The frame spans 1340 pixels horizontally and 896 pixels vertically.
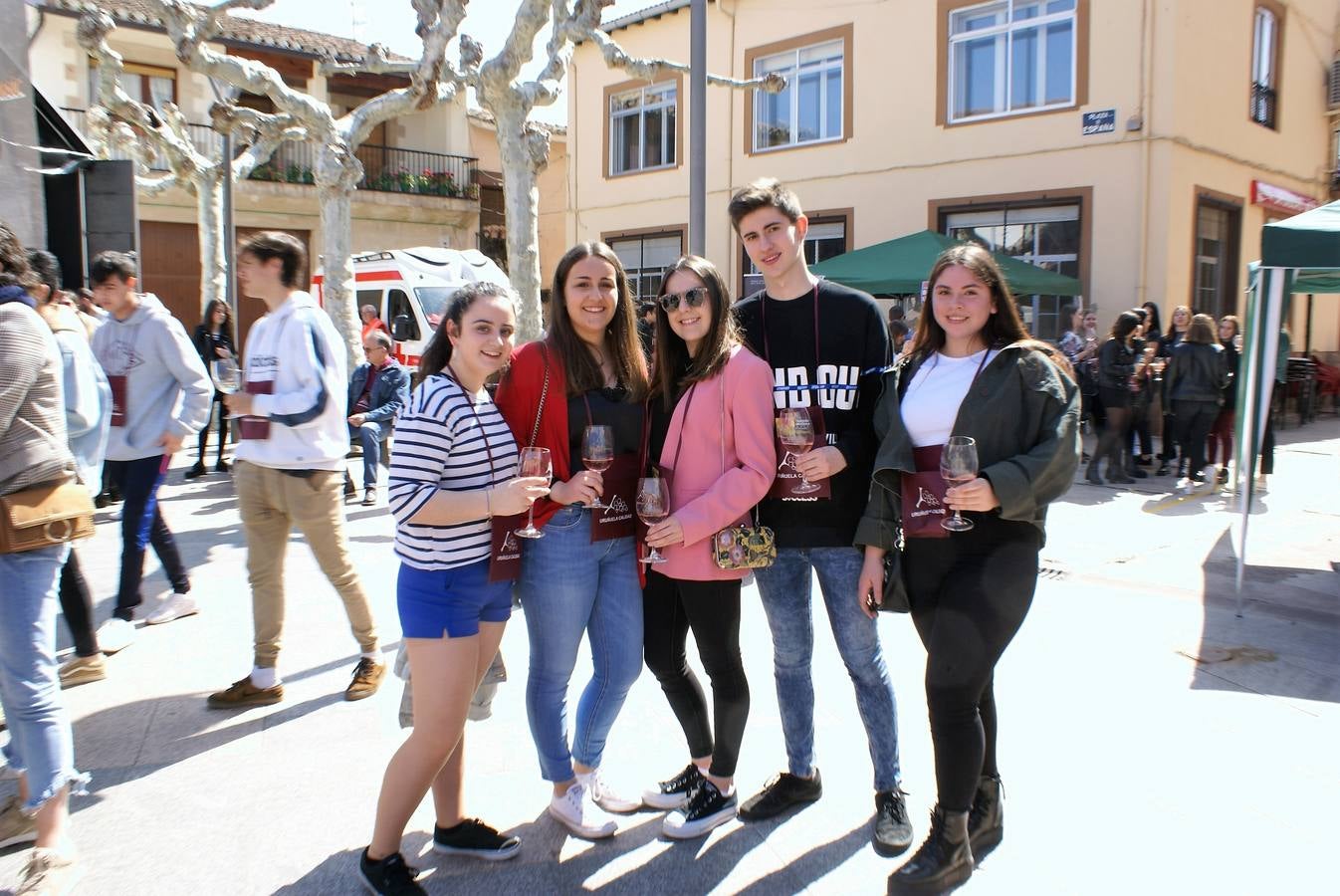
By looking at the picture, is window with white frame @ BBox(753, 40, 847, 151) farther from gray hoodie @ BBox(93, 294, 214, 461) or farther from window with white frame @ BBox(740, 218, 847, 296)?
gray hoodie @ BBox(93, 294, 214, 461)

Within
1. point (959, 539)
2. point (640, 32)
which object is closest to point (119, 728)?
point (959, 539)

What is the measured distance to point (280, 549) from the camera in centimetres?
439

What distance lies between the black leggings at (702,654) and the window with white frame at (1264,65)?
17.2m

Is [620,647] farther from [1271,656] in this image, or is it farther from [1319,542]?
[1319,542]

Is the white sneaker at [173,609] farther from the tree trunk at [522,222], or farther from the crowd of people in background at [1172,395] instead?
the crowd of people in background at [1172,395]

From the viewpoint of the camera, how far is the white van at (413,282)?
49.7 ft

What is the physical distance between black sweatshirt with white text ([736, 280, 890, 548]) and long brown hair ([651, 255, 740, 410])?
0.22 metres

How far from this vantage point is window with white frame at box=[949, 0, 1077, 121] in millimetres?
14945

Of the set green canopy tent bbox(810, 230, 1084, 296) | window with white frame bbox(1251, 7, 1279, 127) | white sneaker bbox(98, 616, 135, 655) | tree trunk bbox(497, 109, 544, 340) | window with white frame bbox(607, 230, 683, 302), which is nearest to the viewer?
white sneaker bbox(98, 616, 135, 655)

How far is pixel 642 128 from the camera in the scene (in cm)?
2072

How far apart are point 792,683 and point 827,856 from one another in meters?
0.54

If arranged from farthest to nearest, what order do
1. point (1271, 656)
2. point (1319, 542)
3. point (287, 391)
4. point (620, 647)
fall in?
point (1319, 542) → point (1271, 656) → point (287, 391) → point (620, 647)

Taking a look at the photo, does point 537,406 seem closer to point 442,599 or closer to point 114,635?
point 442,599

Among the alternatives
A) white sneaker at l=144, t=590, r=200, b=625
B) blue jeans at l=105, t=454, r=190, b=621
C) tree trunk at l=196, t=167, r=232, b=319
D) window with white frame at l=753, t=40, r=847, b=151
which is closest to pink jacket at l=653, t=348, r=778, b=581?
blue jeans at l=105, t=454, r=190, b=621
